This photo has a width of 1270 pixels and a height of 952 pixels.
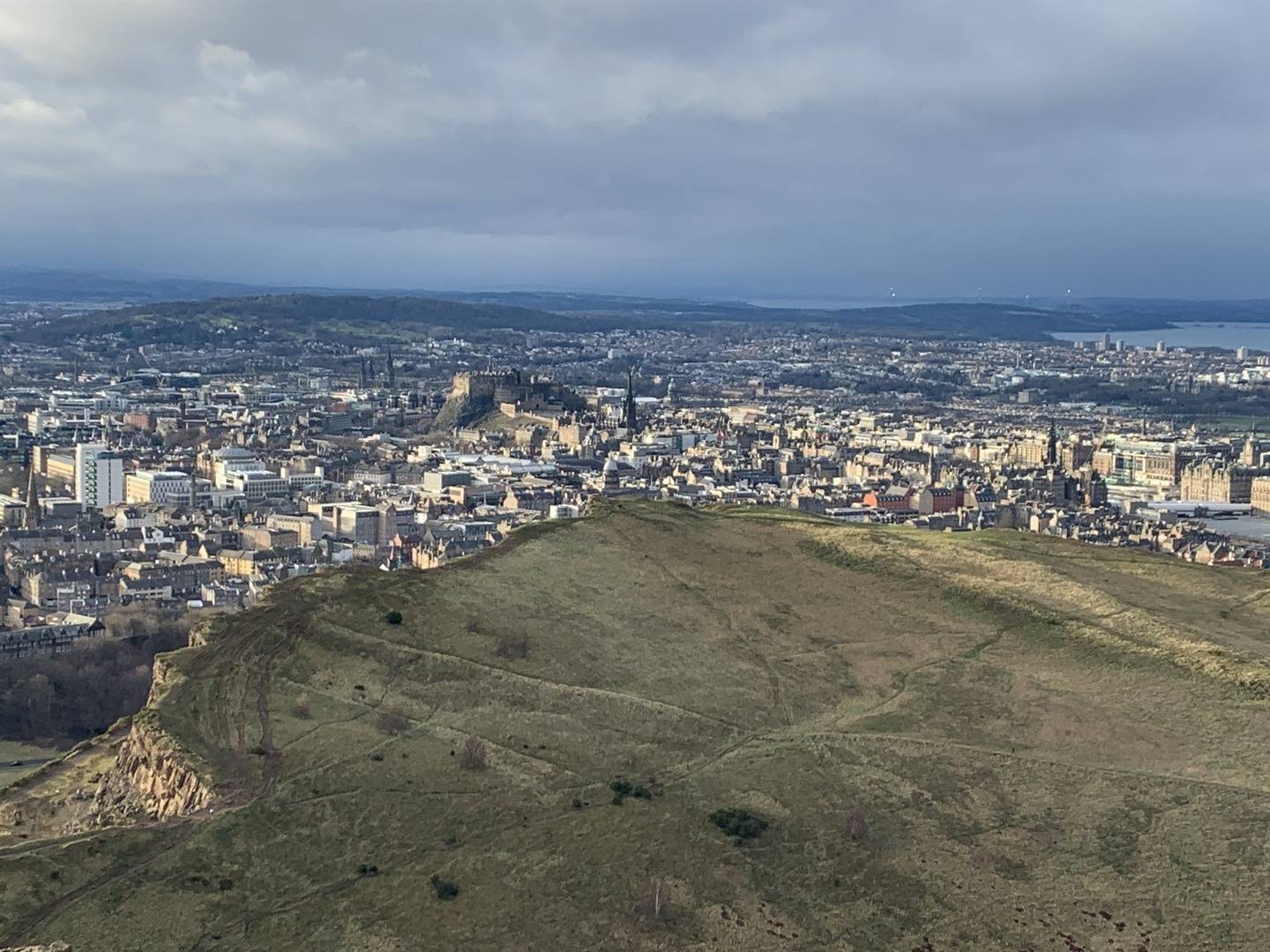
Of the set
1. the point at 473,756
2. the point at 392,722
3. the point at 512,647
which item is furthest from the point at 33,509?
the point at 473,756

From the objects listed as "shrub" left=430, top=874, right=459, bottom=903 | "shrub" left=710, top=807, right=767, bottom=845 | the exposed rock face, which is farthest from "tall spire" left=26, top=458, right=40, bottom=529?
"shrub" left=430, top=874, right=459, bottom=903

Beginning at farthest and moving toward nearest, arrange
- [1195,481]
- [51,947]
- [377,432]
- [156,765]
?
[377,432] → [1195,481] → [156,765] → [51,947]

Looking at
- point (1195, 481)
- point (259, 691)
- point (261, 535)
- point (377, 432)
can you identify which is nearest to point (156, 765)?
point (259, 691)

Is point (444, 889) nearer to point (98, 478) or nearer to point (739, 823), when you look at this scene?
point (739, 823)

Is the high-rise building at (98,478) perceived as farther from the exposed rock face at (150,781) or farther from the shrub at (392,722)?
the shrub at (392,722)

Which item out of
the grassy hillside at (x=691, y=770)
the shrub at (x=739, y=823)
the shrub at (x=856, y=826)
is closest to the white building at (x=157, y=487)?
the grassy hillside at (x=691, y=770)

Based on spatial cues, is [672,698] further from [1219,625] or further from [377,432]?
[377,432]

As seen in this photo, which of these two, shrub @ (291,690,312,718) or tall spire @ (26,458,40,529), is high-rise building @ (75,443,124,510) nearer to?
tall spire @ (26,458,40,529)
